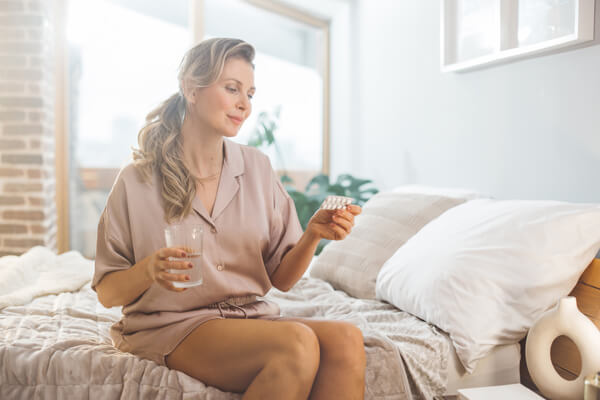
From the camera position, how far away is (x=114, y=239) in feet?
4.26

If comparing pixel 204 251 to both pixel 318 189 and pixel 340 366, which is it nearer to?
pixel 340 366

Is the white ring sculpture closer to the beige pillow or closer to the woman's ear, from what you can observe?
Result: the beige pillow

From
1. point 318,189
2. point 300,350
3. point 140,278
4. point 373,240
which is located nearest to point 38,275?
point 140,278

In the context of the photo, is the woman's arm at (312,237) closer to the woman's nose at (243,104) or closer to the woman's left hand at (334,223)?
the woman's left hand at (334,223)

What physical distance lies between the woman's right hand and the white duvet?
0.26 metres

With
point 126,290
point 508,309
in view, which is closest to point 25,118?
point 126,290

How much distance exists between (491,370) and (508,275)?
0.27 metres

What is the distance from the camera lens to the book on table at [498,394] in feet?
3.85

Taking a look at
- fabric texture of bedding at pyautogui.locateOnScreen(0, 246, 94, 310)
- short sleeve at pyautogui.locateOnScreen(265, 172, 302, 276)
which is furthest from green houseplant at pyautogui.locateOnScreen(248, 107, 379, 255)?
short sleeve at pyautogui.locateOnScreen(265, 172, 302, 276)

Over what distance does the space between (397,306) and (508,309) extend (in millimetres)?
369

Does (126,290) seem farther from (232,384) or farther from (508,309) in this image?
(508,309)

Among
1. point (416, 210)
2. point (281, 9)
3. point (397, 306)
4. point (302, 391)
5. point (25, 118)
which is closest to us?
point (302, 391)

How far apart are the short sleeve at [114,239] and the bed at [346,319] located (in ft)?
0.70

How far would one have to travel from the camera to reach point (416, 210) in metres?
2.01
